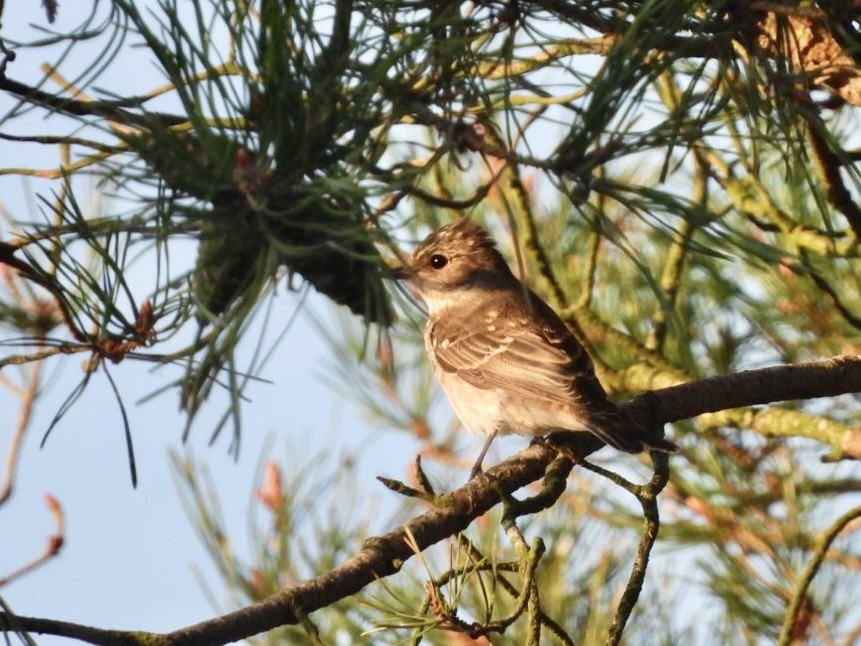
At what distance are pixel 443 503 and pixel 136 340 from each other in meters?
0.73

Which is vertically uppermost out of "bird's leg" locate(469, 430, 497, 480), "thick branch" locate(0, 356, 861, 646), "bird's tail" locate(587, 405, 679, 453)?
"bird's leg" locate(469, 430, 497, 480)

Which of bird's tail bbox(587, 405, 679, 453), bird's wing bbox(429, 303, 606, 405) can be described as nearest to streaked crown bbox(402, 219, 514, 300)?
bird's wing bbox(429, 303, 606, 405)

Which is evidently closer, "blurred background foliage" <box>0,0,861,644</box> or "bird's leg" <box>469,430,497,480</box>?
"blurred background foliage" <box>0,0,861,644</box>

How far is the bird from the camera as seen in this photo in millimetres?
3645

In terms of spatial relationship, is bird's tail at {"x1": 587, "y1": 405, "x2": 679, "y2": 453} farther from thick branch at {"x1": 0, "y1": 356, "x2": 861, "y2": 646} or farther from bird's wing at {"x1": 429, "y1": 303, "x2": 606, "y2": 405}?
bird's wing at {"x1": 429, "y1": 303, "x2": 606, "y2": 405}

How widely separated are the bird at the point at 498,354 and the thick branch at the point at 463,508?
0.34ft

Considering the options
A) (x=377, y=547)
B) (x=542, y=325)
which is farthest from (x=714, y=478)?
(x=377, y=547)

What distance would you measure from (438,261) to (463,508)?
2.10 meters

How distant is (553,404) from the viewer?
12.4 feet

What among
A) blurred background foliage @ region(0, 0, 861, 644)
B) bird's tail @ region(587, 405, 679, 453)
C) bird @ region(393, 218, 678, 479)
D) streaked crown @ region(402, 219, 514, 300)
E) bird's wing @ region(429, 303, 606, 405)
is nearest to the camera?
blurred background foliage @ region(0, 0, 861, 644)

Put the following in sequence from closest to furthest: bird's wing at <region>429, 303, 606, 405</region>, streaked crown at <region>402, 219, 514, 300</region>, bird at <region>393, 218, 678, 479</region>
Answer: bird at <region>393, 218, 678, 479</region>
bird's wing at <region>429, 303, 606, 405</region>
streaked crown at <region>402, 219, 514, 300</region>

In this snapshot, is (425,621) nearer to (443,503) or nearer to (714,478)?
(443,503)

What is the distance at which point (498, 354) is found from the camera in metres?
4.27

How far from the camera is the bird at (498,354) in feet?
12.0
